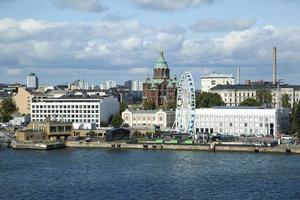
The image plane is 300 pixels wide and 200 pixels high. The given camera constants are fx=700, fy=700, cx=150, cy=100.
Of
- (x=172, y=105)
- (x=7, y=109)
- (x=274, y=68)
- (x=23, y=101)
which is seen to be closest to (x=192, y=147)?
(x=172, y=105)

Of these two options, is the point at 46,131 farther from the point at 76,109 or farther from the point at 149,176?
the point at 149,176

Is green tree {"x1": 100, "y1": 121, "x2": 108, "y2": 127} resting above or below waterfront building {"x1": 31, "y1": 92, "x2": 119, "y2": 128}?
below

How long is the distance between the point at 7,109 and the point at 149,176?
4707 centimetres

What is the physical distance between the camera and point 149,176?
33688mm

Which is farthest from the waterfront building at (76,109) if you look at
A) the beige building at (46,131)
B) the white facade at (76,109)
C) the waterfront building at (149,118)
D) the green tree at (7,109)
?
the beige building at (46,131)

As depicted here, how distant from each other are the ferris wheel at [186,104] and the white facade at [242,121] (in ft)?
5.23

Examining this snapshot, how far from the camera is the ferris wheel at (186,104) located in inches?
2298

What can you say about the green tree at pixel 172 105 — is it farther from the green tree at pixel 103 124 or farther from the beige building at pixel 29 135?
the beige building at pixel 29 135

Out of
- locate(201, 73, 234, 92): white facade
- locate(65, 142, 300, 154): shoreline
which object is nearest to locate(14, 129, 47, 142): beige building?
locate(65, 142, 300, 154): shoreline

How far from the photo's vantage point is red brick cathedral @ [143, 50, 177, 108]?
74.2 metres

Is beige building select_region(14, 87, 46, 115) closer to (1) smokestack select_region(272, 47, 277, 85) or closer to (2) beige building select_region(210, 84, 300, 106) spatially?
(2) beige building select_region(210, 84, 300, 106)

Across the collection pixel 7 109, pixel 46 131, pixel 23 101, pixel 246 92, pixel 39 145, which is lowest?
pixel 39 145

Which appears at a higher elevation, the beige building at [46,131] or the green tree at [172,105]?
the green tree at [172,105]

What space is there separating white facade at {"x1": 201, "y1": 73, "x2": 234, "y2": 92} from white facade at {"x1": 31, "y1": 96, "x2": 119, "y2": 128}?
1568 inches
